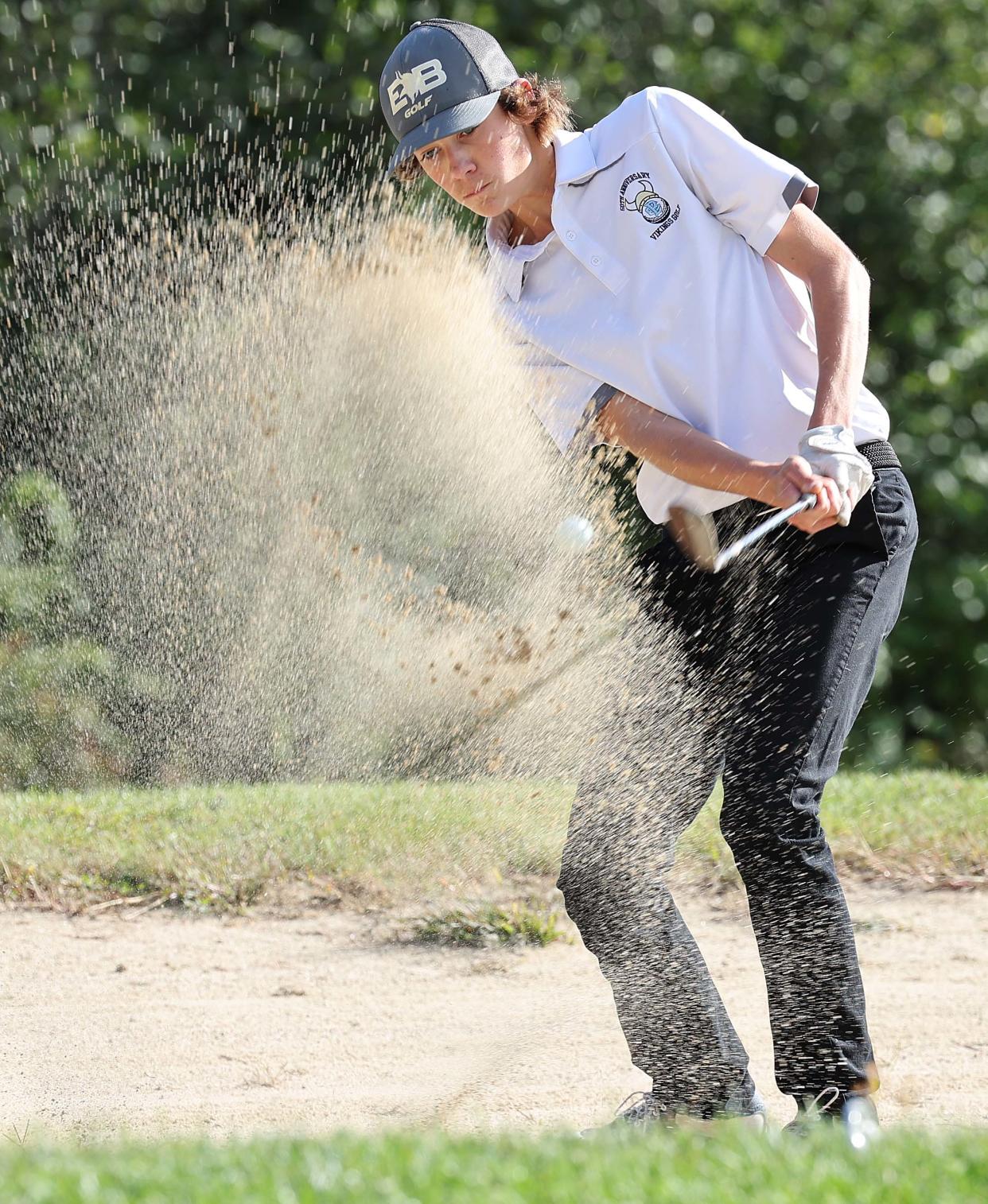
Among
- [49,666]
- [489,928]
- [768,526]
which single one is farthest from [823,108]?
[768,526]

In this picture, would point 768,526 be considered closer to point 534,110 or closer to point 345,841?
point 534,110

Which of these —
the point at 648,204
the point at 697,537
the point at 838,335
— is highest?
the point at 648,204

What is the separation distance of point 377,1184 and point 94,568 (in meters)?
4.97

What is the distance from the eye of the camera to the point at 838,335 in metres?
2.55

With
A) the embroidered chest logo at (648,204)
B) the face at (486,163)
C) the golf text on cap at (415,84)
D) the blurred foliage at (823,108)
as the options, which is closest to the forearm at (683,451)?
the embroidered chest logo at (648,204)

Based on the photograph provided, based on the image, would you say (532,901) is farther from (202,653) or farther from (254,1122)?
(202,653)

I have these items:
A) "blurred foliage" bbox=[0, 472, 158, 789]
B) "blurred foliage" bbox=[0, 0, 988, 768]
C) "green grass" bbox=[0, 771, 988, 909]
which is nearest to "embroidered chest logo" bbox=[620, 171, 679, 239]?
"green grass" bbox=[0, 771, 988, 909]

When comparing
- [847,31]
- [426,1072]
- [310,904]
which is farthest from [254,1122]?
[847,31]

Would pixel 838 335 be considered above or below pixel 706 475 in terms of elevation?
above

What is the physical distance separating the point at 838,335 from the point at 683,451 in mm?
321

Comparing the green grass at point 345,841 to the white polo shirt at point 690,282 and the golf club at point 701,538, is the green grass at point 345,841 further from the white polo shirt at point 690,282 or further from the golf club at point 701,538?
the white polo shirt at point 690,282

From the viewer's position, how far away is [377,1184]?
1.88 metres

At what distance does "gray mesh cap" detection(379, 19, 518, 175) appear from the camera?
2766 mm

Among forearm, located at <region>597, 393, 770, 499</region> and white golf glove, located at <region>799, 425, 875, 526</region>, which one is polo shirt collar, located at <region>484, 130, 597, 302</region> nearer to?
forearm, located at <region>597, 393, 770, 499</region>
